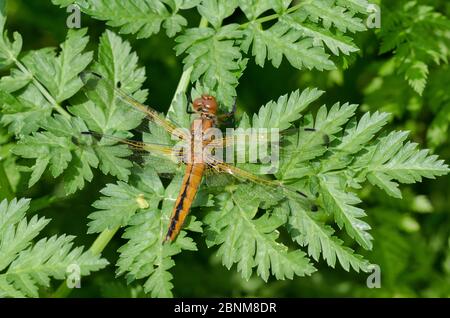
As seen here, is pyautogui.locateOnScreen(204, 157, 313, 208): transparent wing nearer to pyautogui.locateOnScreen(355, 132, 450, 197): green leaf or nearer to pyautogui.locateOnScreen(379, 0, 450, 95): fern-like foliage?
pyautogui.locateOnScreen(355, 132, 450, 197): green leaf

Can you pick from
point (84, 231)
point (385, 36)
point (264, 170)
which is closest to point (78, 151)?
point (264, 170)

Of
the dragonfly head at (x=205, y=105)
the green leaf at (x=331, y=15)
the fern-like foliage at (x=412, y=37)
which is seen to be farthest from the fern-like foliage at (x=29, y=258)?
the fern-like foliage at (x=412, y=37)

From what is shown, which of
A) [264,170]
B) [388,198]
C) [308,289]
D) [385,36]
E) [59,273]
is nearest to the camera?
[59,273]

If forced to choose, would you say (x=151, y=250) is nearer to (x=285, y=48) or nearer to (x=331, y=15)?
(x=285, y=48)

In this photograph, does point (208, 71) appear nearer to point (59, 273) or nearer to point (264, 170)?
point (264, 170)

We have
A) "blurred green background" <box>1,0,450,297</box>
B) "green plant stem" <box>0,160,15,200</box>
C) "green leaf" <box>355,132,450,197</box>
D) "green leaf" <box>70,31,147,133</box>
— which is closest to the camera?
"green leaf" <box>355,132,450,197</box>

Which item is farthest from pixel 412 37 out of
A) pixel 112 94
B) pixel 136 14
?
pixel 112 94

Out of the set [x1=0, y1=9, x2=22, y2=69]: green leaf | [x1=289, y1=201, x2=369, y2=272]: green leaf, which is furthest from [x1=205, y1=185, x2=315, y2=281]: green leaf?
[x1=0, y1=9, x2=22, y2=69]: green leaf
